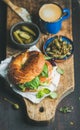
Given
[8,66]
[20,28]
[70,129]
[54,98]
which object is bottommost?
[70,129]

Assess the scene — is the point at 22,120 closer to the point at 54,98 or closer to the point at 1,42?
the point at 54,98

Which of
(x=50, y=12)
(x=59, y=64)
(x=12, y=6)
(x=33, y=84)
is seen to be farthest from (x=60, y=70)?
(x=12, y=6)

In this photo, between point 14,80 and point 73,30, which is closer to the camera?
point 14,80

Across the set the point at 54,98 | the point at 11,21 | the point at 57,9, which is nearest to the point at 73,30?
the point at 57,9

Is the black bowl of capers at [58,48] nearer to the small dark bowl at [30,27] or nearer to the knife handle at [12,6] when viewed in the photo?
the small dark bowl at [30,27]

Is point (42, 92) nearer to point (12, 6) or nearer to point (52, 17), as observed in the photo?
point (52, 17)

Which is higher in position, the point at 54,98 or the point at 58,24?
the point at 58,24

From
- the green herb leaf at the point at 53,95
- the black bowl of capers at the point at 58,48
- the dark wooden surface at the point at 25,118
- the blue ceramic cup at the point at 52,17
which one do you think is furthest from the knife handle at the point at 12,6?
the green herb leaf at the point at 53,95

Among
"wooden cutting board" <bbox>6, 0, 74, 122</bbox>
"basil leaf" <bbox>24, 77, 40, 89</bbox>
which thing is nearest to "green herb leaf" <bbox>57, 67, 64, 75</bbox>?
"wooden cutting board" <bbox>6, 0, 74, 122</bbox>
